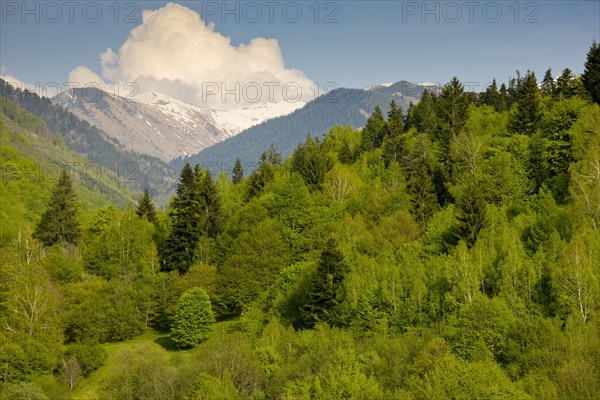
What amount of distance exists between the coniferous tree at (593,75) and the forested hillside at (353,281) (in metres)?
0.45

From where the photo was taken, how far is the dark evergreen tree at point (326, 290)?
66562mm

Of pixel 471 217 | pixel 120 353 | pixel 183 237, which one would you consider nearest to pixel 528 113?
pixel 471 217

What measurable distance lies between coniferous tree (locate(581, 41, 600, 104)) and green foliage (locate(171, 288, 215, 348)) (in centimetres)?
6917

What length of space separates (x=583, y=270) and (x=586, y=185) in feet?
61.9

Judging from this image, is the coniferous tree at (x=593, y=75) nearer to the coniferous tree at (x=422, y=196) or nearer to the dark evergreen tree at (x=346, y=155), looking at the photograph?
the coniferous tree at (x=422, y=196)

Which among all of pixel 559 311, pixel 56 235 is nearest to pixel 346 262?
pixel 559 311

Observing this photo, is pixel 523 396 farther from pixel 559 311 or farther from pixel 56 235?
pixel 56 235

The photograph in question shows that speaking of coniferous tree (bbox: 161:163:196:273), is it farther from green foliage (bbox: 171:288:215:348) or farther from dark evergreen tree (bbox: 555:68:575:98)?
dark evergreen tree (bbox: 555:68:575:98)

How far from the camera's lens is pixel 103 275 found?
93.2m

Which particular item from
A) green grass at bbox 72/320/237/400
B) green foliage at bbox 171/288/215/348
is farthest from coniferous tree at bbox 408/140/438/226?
green foliage at bbox 171/288/215/348

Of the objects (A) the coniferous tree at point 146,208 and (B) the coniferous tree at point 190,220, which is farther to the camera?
(A) the coniferous tree at point 146,208

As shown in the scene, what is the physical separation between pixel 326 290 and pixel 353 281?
3219mm

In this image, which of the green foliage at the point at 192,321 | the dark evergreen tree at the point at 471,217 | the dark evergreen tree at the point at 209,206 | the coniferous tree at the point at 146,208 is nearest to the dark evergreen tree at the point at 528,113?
the dark evergreen tree at the point at 471,217

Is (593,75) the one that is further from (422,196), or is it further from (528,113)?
(422,196)
